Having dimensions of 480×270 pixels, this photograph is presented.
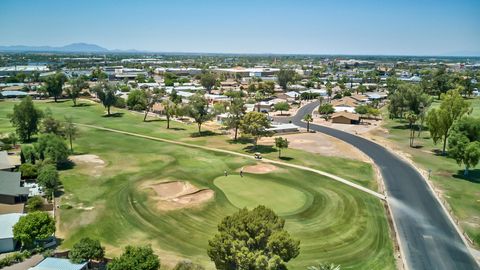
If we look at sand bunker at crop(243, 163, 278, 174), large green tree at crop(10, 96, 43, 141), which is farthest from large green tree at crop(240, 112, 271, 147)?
large green tree at crop(10, 96, 43, 141)

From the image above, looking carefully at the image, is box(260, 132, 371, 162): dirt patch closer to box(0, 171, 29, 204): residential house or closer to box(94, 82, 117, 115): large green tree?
box(0, 171, 29, 204): residential house

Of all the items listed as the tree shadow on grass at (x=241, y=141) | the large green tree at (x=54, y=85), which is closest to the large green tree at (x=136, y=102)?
the large green tree at (x=54, y=85)

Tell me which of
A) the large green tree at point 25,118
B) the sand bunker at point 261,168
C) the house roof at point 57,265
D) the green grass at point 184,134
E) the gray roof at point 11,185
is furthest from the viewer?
the large green tree at point 25,118

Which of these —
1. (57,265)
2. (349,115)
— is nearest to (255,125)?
(349,115)

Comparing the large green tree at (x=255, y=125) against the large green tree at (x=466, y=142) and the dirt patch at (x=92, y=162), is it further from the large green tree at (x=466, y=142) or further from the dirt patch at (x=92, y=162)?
the large green tree at (x=466, y=142)

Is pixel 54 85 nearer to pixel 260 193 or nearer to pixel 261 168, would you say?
pixel 261 168
